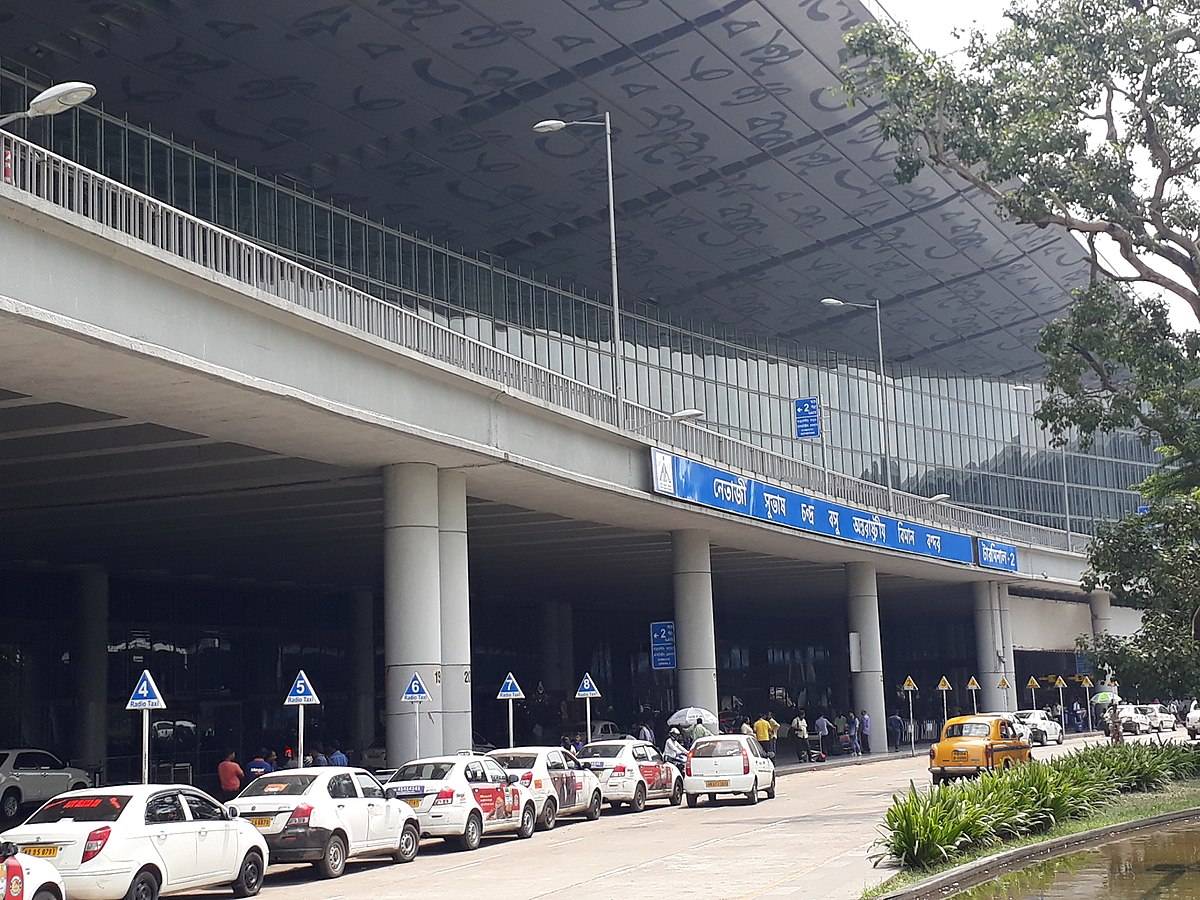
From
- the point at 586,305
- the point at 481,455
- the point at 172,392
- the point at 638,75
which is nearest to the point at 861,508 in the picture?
the point at 586,305

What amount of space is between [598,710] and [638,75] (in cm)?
3922

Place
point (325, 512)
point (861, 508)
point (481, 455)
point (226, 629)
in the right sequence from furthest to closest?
point (226, 629) → point (861, 508) → point (325, 512) → point (481, 455)

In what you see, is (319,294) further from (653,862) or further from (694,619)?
(694,619)

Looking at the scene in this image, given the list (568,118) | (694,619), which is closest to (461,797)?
(694,619)

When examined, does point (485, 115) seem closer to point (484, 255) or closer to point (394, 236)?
point (394, 236)

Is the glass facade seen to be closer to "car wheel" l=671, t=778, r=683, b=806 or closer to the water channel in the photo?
"car wheel" l=671, t=778, r=683, b=806

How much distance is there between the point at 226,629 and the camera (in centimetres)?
5419

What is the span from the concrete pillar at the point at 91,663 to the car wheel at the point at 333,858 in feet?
89.2

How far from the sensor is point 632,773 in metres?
31.8

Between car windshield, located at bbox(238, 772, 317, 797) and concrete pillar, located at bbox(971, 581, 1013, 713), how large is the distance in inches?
1851

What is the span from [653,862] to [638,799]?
1134 cm

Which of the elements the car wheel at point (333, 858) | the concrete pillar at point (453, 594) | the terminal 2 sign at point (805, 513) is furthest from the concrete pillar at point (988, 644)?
the car wheel at point (333, 858)

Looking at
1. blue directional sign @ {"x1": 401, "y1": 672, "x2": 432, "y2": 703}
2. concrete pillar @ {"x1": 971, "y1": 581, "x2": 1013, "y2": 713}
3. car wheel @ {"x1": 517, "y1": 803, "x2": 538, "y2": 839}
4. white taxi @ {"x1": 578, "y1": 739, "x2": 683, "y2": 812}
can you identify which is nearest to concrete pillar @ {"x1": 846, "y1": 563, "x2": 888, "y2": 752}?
concrete pillar @ {"x1": 971, "y1": 581, "x2": 1013, "y2": 713}

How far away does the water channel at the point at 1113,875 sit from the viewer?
15523mm
